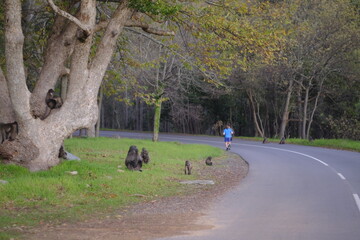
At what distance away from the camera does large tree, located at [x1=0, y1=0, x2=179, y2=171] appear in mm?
12633

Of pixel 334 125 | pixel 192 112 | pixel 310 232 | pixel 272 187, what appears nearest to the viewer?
pixel 310 232

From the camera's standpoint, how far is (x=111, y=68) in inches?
813

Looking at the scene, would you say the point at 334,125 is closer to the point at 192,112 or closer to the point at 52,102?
the point at 192,112

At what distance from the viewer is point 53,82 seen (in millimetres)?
14156

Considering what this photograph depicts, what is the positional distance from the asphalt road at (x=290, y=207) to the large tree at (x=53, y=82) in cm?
481

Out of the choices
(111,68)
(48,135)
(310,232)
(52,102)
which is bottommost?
(310,232)

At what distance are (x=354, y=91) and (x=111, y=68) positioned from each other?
29.6m

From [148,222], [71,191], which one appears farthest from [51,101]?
[148,222]

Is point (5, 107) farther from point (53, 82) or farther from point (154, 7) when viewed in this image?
point (154, 7)

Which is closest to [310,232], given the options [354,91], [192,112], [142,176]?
[142,176]

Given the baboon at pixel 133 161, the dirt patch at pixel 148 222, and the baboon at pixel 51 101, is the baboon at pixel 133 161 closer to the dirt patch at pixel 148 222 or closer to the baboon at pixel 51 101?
the dirt patch at pixel 148 222

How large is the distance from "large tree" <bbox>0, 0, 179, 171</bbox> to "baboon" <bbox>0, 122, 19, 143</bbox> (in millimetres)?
169

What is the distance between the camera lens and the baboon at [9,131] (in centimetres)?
1320

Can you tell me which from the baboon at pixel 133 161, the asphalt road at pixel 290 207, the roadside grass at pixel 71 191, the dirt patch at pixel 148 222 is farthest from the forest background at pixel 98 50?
the asphalt road at pixel 290 207
